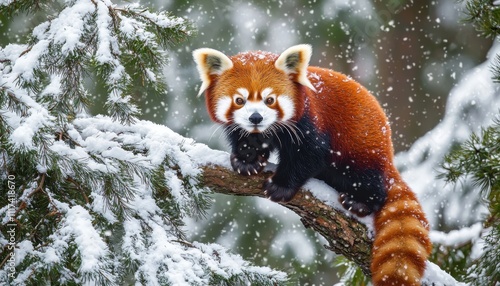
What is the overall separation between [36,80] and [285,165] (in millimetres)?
1319

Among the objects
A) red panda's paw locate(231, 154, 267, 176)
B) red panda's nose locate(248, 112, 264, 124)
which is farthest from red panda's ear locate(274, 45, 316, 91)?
red panda's paw locate(231, 154, 267, 176)

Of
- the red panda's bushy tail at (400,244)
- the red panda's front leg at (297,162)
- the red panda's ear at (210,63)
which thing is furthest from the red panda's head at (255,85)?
the red panda's bushy tail at (400,244)

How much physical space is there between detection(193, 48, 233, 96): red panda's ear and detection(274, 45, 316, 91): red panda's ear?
0.26 metres

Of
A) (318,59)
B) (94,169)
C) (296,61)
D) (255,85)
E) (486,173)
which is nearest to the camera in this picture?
(94,169)

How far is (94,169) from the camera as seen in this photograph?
2473mm

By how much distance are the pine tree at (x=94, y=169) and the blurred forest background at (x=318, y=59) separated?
12.7 ft

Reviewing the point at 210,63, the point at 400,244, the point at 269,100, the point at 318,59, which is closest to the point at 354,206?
the point at 400,244

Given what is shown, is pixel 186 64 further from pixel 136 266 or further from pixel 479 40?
pixel 136 266

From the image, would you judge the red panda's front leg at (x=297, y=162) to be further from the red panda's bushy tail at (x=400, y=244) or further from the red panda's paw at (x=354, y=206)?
the red panda's bushy tail at (x=400, y=244)

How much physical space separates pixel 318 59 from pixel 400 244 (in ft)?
13.6

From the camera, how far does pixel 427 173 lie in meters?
5.88

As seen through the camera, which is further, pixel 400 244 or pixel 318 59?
pixel 318 59

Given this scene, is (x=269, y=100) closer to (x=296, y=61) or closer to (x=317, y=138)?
(x=296, y=61)

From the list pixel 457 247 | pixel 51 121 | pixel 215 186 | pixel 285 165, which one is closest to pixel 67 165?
pixel 51 121
